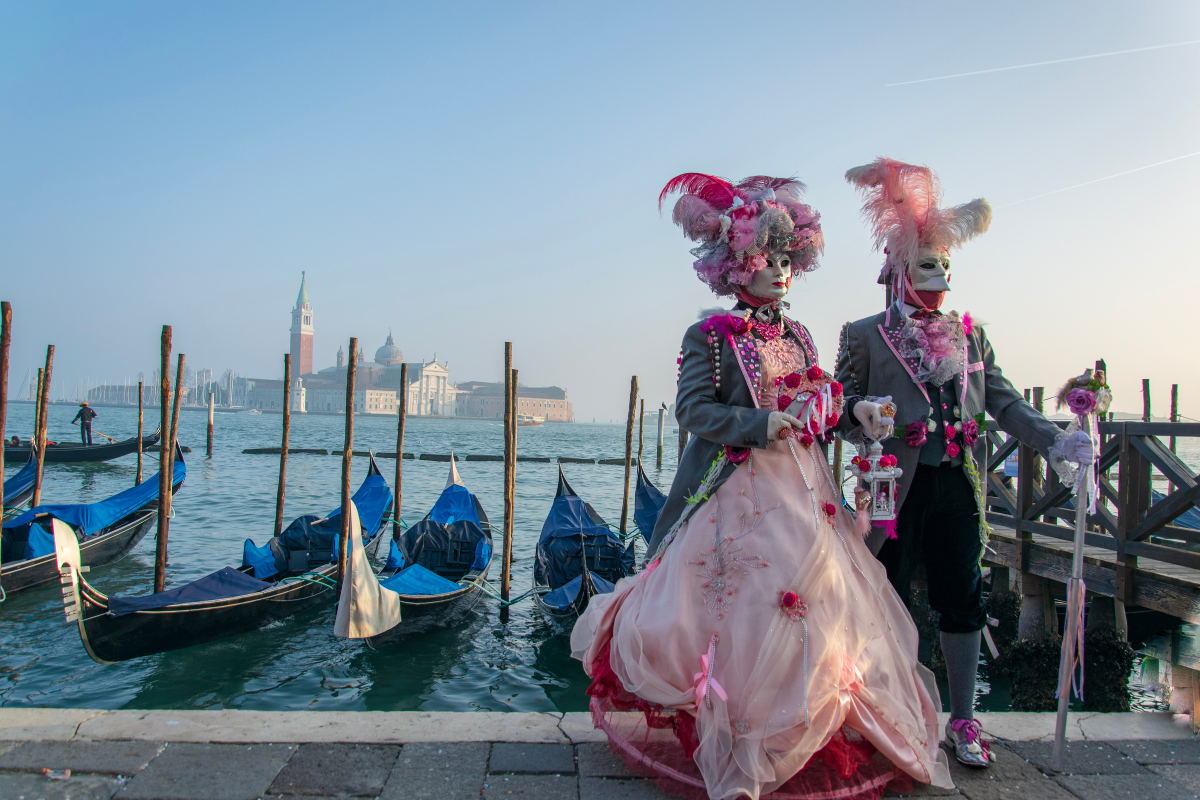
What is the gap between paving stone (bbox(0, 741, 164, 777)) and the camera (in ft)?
5.30

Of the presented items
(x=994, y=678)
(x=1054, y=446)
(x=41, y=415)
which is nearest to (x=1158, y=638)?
(x=994, y=678)

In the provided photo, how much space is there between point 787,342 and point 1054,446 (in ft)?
2.19

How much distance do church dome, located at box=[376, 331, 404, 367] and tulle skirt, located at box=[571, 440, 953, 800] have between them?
118862mm

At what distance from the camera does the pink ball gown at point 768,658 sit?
1490mm

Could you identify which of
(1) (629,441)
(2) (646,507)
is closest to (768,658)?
(2) (646,507)

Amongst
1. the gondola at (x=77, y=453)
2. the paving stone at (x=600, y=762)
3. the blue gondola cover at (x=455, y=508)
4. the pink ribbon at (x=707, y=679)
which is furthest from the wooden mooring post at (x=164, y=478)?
the gondola at (x=77, y=453)

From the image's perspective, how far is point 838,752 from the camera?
1.49 meters

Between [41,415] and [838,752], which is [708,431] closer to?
[838,752]

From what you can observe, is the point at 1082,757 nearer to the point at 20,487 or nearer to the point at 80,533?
the point at 80,533

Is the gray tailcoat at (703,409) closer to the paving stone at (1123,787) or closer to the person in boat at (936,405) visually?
the person in boat at (936,405)

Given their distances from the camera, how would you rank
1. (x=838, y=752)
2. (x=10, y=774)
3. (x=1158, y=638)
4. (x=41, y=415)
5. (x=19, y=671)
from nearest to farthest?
(x=838, y=752)
(x=10, y=774)
(x=19, y=671)
(x=1158, y=638)
(x=41, y=415)

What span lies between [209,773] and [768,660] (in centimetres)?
125

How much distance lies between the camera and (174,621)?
4.63 meters

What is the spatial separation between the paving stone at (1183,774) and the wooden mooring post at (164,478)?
5970 mm
